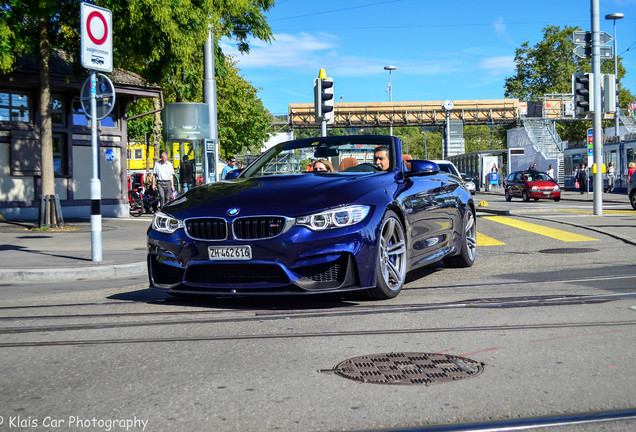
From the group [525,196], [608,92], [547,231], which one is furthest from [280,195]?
[525,196]

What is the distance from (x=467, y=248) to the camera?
9.09 meters

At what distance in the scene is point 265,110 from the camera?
196 feet

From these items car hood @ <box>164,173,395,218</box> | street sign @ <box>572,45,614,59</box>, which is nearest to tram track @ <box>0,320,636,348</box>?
car hood @ <box>164,173,395,218</box>

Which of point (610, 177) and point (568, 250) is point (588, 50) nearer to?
point (568, 250)

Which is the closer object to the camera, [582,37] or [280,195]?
[280,195]

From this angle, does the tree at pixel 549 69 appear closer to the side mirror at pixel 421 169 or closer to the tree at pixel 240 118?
the tree at pixel 240 118

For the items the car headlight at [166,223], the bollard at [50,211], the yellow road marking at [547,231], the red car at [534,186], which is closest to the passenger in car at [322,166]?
the car headlight at [166,223]

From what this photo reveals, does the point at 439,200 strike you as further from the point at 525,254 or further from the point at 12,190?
the point at 12,190

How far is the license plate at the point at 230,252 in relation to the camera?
5.97m

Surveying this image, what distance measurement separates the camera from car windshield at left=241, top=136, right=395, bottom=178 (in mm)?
7578

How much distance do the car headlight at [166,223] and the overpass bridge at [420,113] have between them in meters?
71.6

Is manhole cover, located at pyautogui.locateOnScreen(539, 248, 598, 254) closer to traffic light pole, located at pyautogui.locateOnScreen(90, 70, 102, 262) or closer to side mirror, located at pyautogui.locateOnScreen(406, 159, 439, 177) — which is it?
side mirror, located at pyautogui.locateOnScreen(406, 159, 439, 177)

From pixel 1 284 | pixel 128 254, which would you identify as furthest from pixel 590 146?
pixel 1 284

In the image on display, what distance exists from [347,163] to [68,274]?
3.88m
